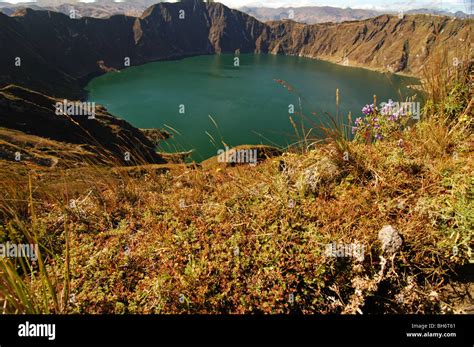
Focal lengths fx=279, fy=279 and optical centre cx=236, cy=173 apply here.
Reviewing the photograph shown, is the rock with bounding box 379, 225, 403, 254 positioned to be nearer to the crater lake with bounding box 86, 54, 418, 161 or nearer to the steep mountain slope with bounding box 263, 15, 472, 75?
the crater lake with bounding box 86, 54, 418, 161

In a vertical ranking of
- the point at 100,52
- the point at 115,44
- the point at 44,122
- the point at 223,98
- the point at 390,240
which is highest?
the point at 115,44

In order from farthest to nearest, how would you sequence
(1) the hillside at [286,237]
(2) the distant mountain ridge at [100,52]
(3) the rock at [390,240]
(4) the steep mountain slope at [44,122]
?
(2) the distant mountain ridge at [100,52]
(4) the steep mountain slope at [44,122]
(3) the rock at [390,240]
(1) the hillside at [286,237]

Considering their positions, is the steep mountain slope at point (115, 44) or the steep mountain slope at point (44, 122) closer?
the steep mountain slope at point (44, 122)

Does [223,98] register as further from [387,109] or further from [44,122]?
[387,109]

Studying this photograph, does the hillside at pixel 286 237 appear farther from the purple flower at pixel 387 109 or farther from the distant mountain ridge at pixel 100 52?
the distant mountain ridge at pixel 100 52

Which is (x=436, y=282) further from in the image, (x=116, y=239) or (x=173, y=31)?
(x=173, y=31)

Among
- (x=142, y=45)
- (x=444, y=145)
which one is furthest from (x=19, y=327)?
(x=142, y=45)

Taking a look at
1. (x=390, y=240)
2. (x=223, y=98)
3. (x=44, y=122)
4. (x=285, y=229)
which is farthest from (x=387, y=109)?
(x=223, y=98)

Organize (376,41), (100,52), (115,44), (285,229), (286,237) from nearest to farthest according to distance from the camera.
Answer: (286,237) → (285,229) → (100,52) → (115,44) → (376,41)

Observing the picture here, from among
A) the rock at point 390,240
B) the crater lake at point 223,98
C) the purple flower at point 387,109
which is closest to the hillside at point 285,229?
the rock at point 390,240
